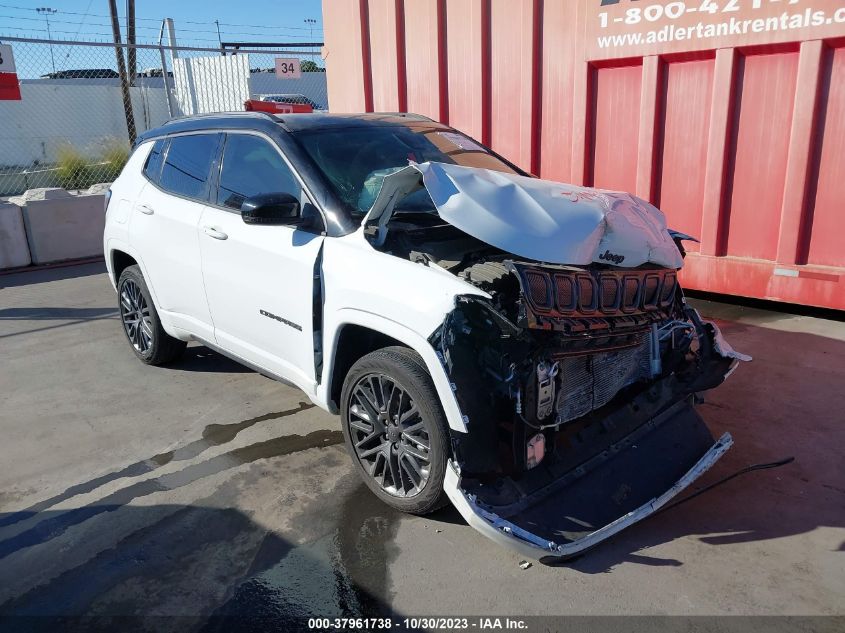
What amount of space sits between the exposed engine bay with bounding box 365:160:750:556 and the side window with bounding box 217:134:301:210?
0.80 metres

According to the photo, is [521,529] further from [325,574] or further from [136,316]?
[136,316]

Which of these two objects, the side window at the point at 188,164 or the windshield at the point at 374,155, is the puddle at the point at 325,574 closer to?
the windshield at the point at 374,155

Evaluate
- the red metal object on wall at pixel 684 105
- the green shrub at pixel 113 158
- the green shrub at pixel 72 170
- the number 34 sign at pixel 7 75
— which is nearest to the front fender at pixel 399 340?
the red metal object on wall at pixel 684 105

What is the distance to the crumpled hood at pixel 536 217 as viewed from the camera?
10.3ft

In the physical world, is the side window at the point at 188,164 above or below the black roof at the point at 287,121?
below

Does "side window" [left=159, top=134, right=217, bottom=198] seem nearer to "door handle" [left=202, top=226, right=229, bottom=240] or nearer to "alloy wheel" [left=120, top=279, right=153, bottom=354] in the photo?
"door handle" [left=202, top=226, right=229, bottom=240]

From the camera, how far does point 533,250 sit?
123 inches

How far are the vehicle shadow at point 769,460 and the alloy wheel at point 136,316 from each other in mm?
3850

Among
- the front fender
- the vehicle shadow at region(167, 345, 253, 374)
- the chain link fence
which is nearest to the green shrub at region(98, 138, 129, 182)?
the chain link fence

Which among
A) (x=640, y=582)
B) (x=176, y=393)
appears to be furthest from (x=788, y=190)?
(x=176, y=393)

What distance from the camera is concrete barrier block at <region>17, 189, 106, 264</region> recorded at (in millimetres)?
9422

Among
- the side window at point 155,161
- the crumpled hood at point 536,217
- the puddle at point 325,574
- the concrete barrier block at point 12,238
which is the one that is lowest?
the puddle at point 325,574

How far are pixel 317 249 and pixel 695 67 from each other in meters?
4.52

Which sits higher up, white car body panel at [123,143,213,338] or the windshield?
the windshield
